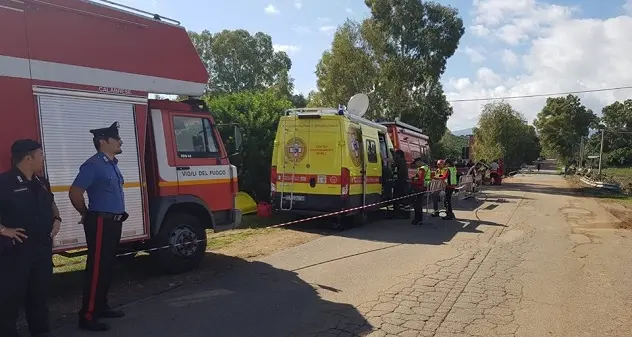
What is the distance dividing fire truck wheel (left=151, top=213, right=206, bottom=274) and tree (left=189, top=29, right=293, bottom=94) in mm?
47876

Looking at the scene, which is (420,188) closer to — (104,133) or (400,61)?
(104,133)

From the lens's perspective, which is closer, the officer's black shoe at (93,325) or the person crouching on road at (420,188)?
the officer's black shoe at (93,325)

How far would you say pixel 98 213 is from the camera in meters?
4.73

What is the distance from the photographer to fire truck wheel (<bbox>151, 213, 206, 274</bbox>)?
21.6ft

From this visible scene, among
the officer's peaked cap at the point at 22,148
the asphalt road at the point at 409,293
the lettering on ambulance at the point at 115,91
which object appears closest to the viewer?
the officer's peaked cap at the point at 22,148

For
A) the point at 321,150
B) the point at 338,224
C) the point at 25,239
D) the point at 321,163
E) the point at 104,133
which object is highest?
the point at 104,133

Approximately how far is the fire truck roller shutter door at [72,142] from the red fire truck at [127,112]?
0.01 meters

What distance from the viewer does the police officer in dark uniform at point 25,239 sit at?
4.09 meters

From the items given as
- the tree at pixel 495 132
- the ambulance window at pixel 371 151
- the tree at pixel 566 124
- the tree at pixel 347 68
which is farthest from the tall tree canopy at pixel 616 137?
the ambulance window at pixel 371 151

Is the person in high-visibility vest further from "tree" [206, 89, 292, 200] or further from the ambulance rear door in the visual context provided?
"tree" [206, 89, 292, 200]

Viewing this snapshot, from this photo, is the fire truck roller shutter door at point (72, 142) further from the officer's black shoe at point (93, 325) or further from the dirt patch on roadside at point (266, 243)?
the dirt patch on roadside at point (266, 243)

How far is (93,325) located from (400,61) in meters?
28.3

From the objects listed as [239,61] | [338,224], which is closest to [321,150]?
[338,224]

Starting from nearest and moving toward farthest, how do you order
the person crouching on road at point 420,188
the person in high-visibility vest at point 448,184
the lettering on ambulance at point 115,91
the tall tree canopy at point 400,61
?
the lettering on ambulance at point 115,91 < the person crouching on road at point 420,188 < the person in high-visibility vest at point 448,184 < the tall tree canopy at point 400,61
